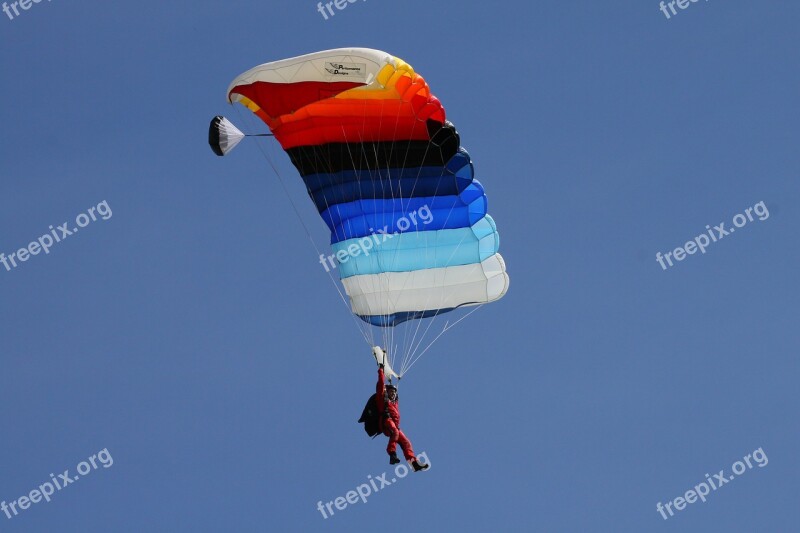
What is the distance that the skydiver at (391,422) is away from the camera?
32.9m

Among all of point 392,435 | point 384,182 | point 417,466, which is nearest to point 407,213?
point 384,182

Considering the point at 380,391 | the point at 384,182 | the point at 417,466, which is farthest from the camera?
the point at 384,182

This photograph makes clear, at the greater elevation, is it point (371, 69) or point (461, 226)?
point (371, 69)

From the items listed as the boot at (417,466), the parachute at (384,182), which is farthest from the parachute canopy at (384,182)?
the boot at (417,466)

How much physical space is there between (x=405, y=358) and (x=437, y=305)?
4.94 feet

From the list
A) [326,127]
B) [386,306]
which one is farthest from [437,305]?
[326,127]

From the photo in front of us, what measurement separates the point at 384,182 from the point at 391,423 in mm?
3948

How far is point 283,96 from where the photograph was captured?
3403 centimetres

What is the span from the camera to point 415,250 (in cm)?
3506

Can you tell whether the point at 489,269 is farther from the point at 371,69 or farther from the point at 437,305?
the point at 371,69

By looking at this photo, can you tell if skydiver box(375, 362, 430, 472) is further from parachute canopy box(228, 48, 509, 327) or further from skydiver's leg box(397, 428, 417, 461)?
parachute canopy box(228, 48, 509, 327)

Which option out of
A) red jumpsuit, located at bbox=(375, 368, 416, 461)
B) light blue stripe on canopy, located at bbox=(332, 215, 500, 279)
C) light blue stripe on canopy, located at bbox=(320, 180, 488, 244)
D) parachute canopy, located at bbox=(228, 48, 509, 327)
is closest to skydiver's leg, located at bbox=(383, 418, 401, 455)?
red jumpsuit, located at bbox=(375, 368, 416, 461)

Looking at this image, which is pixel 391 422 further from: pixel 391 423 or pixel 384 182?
pixel 384 182

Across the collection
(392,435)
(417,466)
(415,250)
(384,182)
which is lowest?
(417,466)
